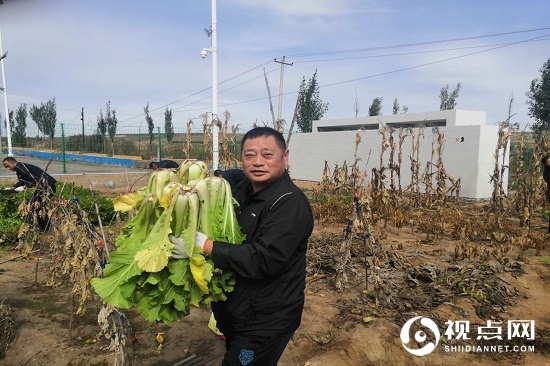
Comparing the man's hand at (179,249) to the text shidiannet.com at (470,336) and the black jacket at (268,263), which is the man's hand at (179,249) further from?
the text shidiannet.com at (470,336)

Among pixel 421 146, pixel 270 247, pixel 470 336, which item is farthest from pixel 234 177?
pixel 421 146

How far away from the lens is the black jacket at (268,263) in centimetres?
188

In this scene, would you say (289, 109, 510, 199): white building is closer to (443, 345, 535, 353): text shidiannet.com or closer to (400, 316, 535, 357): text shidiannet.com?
(400, 316, 535, 357): text shidiannet.com

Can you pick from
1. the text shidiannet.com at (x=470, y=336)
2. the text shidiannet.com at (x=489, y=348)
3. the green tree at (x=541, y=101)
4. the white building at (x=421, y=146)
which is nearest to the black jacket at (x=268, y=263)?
the text shidiannet.com at (x=470, y=336)

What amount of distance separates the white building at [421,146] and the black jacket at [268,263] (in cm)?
660

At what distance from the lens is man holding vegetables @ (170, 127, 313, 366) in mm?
1918

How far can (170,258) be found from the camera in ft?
6.25

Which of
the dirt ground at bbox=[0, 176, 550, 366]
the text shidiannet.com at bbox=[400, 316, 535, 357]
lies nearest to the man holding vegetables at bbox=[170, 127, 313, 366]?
the dirt ground at bbox=[0, 176, 550, 366]

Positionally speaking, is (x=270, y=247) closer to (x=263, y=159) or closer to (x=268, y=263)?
(x=268, y=263)

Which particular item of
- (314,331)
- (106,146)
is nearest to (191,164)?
(314,331)

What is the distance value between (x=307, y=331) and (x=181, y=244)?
285cm

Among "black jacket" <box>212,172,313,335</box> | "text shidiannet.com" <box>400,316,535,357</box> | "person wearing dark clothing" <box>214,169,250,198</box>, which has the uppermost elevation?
"person wearing dark clothing" <box>214,169,250,198</box>

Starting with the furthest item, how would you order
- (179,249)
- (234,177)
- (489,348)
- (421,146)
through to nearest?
1. (421,146)
2. (489,348)
3. (234,177)
4. (179,249)

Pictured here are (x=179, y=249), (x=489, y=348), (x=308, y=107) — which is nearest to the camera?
(x=179, y=249)
